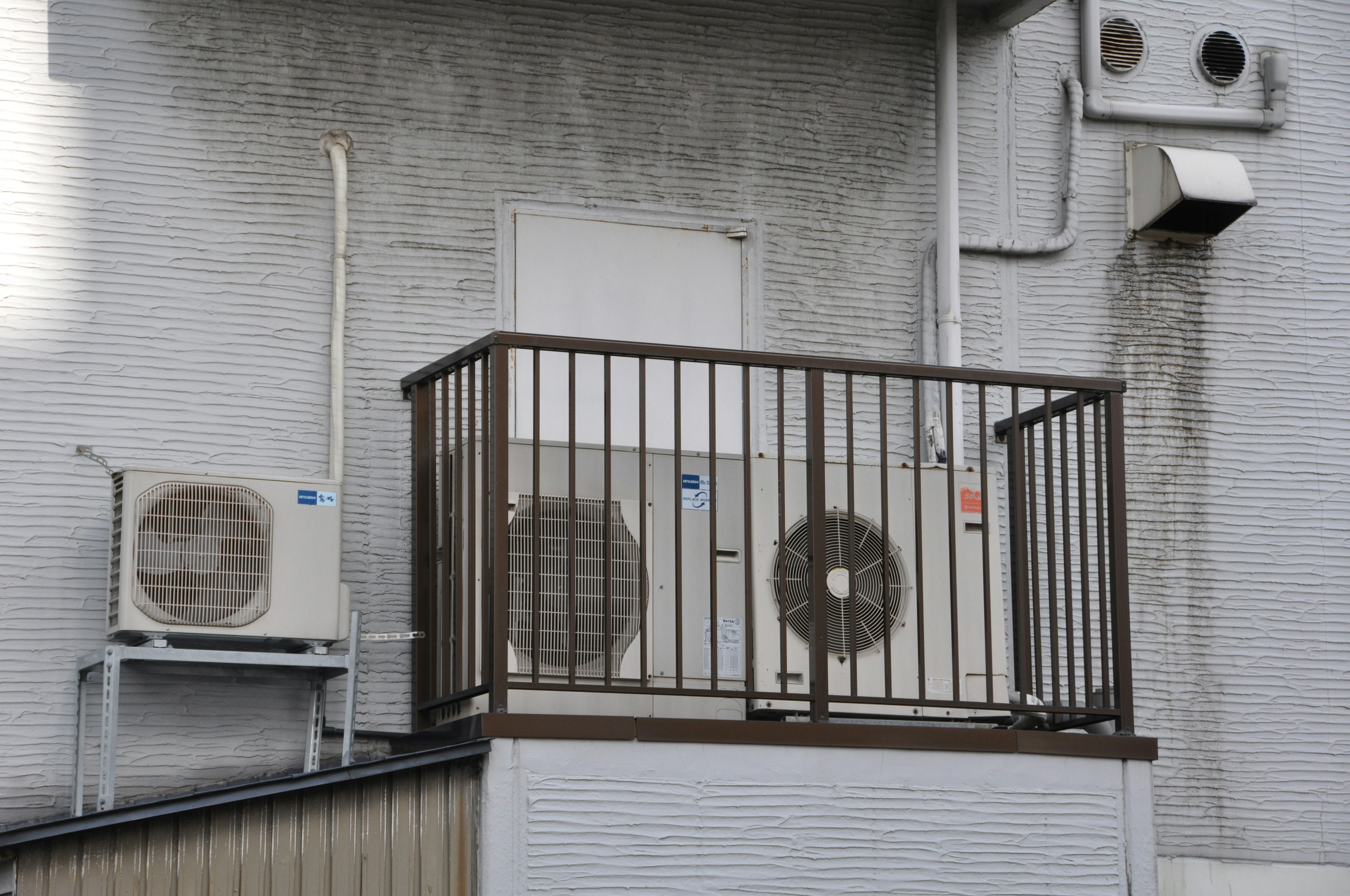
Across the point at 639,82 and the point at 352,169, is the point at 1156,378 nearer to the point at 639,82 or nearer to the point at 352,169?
the point at 639,82

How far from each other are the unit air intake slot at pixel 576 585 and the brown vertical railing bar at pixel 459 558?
193mm

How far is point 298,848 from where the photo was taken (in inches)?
215

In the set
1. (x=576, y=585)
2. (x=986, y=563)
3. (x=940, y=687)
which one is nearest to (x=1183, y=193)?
(x=986, y=563)

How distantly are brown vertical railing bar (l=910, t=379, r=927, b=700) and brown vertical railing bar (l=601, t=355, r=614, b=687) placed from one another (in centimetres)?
105

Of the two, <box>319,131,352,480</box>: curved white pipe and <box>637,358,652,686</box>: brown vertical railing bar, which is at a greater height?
<box>319,131,352,480</box>: curved white pipe

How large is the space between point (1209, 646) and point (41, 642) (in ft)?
15.3

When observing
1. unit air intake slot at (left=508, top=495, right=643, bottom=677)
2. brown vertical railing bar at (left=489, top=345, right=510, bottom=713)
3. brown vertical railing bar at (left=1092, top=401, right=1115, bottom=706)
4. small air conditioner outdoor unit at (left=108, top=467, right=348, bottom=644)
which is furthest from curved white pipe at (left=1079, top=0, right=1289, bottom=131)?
small air conditioner outdoor unit at (left=108, top=467, right=348, bottom=644)

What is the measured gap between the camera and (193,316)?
21.6 ft

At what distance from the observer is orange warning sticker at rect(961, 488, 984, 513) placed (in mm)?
6664

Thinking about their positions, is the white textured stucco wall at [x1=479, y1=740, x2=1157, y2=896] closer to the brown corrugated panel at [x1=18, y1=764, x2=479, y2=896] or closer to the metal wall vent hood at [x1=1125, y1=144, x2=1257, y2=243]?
the brown corrugated panel at [x1=18, y1=764, x2=479, y2=896]

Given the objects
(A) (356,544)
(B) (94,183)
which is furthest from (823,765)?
(B) (94,183)

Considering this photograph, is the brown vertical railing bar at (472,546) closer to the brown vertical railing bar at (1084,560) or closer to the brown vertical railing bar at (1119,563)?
the brown vertical railing bar at (1084,560)

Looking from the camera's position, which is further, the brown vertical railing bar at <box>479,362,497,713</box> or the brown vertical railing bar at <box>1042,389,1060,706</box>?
the brown vertical railing bar at <box>1042,389,1060,706</box>

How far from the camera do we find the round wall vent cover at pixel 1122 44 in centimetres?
797
